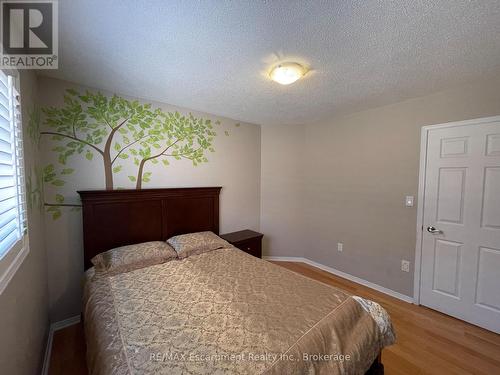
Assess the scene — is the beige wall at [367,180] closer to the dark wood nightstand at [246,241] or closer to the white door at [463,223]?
the white door at [463,223]

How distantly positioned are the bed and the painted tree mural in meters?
0.38

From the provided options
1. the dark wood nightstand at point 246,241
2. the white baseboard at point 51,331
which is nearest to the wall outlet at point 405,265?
the dark wood nightstand at point 246,241

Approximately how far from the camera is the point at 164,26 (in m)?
1.25

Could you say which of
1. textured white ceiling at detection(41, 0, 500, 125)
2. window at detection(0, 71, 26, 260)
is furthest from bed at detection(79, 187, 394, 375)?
textured white ceiling at detection(41, 0, 500, 125)

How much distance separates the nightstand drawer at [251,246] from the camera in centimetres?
286

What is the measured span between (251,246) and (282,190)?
3.60 ft

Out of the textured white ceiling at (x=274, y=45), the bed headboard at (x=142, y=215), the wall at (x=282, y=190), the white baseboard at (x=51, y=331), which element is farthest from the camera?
the wall at (x=282, y=190)

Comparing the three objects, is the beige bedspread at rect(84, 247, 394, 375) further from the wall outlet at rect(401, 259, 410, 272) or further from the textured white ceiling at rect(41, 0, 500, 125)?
the textured white ceiling at rect(41, 0, 500, 125)

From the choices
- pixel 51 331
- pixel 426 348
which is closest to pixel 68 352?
pixel 51 331

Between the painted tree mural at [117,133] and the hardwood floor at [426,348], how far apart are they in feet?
4.06

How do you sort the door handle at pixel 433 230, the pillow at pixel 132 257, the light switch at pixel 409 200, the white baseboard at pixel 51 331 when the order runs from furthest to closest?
the light switch at pixel 409 200
the door handle at pixel 433 230
the pillow at pixel 132 257
the white baseboard at pixel 51 331

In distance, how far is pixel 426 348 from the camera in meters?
1.78

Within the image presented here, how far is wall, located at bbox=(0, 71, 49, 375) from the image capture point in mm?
971

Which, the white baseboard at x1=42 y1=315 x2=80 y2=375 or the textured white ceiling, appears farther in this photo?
the white baseboard at x1=42 y1=315 x2=80 y2=375
